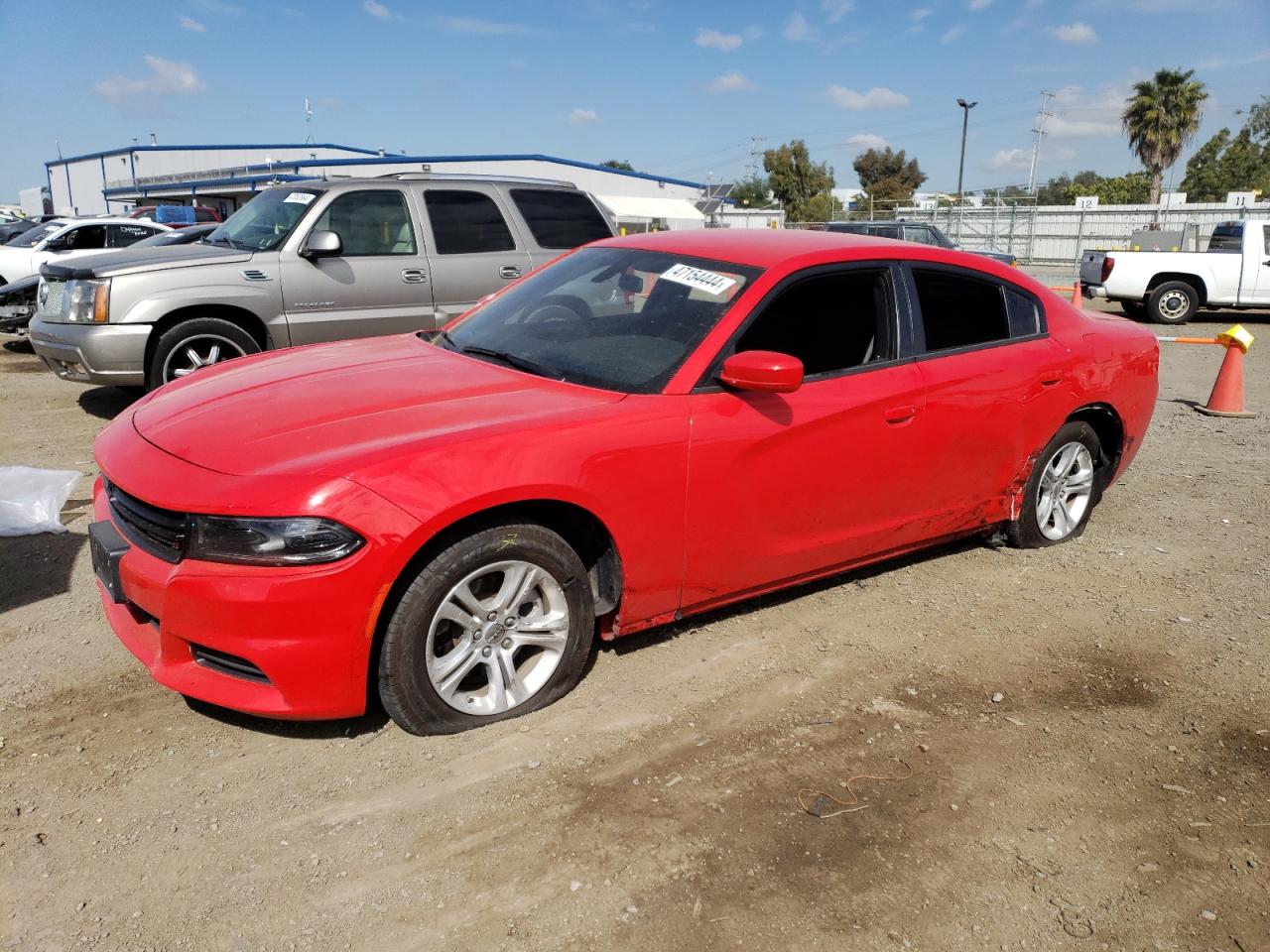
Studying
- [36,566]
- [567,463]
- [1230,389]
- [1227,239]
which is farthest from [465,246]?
[1227,239]

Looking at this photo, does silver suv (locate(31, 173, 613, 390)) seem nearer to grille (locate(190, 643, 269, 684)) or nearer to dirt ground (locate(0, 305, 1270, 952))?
dirt ground (locate(0, 305, 1270, 952))

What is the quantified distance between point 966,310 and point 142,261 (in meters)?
5.96

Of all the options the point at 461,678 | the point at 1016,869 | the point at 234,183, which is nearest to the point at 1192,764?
the point at 1016,869

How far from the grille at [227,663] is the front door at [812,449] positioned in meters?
1.52

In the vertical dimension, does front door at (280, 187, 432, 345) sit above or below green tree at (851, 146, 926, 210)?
below

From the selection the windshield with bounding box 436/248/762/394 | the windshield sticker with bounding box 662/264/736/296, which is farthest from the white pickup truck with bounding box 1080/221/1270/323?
the windshield sticker with bounding box 662/264/736/296

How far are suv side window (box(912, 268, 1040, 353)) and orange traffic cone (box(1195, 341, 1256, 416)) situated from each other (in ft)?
16.8

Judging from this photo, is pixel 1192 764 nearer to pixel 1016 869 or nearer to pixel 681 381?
pixel 1016 869

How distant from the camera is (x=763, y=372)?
11.0ft

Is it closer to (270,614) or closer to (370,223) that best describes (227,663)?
(270,614)

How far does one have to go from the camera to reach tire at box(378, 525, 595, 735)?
2.95m

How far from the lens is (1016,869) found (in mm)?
2660

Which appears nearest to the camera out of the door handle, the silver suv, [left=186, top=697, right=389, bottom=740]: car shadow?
[left=186, top=697, right=389, bottom=740]: car shadow

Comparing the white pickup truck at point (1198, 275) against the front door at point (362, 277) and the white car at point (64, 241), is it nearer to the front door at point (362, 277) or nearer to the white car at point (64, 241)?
the front door at point (362, 277)
